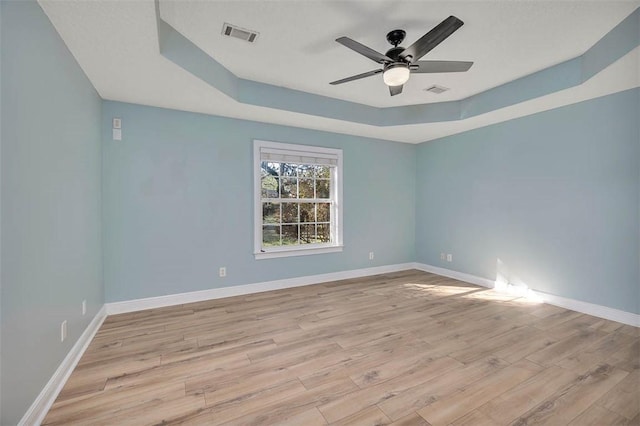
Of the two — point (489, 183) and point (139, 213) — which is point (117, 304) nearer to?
point (139, 213)

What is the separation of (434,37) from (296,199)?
2756 millimetres

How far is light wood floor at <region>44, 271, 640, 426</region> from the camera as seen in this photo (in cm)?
161

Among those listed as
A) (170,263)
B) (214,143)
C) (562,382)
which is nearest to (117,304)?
(170,263)

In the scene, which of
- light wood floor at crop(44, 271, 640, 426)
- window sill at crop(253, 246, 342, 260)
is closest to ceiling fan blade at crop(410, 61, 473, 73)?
light wood floor at crop(44, 271, 640, 426)

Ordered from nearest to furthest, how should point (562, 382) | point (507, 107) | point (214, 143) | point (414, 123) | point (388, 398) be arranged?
point (388, 398)
point (562, 382)
point (507, 107)
point (214, 143)
point (414, 123)

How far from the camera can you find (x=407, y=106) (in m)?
4.02

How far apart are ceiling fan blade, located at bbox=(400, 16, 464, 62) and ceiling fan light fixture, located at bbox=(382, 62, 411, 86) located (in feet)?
0.23

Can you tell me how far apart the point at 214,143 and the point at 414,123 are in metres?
2.77

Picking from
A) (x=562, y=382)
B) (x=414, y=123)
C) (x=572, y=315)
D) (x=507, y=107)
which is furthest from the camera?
(x=414, y=123)

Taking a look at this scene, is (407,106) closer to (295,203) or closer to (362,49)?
(295,203)

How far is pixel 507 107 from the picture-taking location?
329cm

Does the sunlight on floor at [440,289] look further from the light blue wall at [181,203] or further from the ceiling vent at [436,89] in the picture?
the ceiling vent at [436,89]

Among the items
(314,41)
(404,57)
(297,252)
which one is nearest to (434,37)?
(404,57)

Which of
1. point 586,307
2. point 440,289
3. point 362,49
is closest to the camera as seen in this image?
point 362,49
